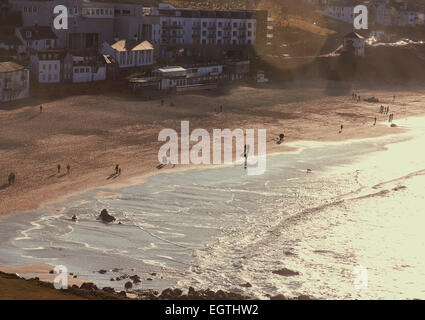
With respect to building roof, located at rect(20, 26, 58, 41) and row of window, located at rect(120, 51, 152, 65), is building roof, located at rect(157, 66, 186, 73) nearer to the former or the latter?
row of window, located at rect(120, 51, 152, 65)

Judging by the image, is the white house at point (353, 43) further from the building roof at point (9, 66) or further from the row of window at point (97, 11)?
the building roof at point (9, 66)

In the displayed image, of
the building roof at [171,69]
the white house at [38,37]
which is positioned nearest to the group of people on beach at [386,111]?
the building roof at [171,69]

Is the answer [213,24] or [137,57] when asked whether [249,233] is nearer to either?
[137,57]

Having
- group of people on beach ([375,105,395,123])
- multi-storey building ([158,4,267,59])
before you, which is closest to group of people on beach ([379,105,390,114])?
group of people on beach ([375,105,395,123])

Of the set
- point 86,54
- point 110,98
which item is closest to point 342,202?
point 110,98

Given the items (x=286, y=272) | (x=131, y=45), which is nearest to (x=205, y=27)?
(x=131, y=45)

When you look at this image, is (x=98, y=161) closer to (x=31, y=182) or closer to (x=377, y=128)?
(x=31, y=182)
